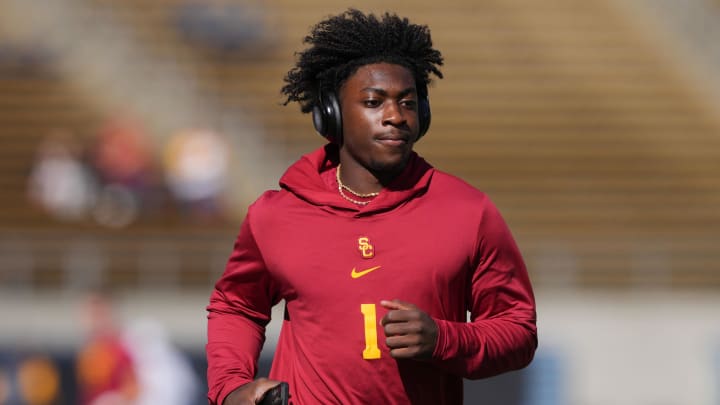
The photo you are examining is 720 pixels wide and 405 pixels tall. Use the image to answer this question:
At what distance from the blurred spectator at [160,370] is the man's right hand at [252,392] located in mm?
6746

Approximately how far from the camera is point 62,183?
40.7 ft

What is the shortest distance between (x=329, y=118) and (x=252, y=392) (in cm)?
69

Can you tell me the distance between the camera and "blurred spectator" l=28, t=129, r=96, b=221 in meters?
12.3

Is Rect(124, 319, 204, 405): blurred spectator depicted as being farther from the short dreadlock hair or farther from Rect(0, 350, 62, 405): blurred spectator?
the short dreadlock hair

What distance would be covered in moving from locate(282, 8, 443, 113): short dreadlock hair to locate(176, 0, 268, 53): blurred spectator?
11.6 metres

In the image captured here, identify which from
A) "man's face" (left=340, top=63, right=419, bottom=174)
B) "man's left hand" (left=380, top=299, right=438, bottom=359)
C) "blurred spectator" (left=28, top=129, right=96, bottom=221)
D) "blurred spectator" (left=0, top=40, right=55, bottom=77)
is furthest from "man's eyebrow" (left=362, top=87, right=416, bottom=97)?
"blurred spectator" (left=0, top=40, right=55, bottom=77)

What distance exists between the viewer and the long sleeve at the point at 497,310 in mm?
3059

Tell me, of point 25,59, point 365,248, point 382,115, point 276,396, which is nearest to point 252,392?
point 276,396

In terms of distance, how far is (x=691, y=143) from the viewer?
13961mm

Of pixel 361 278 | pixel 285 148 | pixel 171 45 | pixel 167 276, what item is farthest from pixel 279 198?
pixel 171 45

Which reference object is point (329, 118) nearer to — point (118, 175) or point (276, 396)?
point (276, 396)

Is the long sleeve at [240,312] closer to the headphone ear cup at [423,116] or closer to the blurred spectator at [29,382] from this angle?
the headphone ear cup at [423,116]

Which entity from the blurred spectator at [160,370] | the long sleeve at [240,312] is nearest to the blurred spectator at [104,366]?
the blurred spectator at [160,370]

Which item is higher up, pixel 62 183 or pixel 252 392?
pixel 62 183
